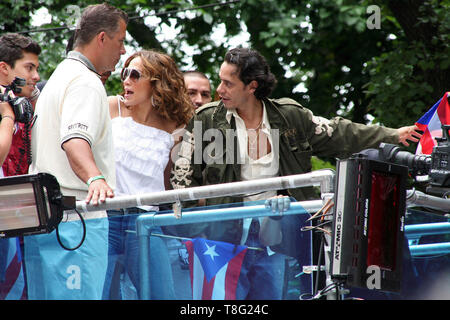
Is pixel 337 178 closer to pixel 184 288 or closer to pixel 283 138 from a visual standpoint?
pixel 184 288

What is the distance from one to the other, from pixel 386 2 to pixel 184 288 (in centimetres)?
625

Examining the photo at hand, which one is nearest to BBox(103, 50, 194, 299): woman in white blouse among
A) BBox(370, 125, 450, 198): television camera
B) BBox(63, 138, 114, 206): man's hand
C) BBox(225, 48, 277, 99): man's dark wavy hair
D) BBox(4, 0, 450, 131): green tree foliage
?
BBox(225, 48, 277, 99): man's dark wavy hair

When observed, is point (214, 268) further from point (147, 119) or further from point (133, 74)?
point (133, 74)

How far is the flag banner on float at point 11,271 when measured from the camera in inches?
140

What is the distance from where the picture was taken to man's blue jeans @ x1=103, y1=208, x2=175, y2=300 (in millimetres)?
3324

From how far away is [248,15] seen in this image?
9203 mm

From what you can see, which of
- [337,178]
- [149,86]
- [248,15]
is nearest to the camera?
[337,178]

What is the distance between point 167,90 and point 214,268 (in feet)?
6.30

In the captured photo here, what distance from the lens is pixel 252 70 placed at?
4934mm

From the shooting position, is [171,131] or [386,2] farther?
[386,2]

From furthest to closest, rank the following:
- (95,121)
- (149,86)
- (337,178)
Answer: (149,86), (95,121), (337,178)

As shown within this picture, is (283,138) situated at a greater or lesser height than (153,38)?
lesser

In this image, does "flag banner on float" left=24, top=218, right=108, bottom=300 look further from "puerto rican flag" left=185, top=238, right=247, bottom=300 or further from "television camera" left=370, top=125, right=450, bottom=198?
"television camera" left=370, top=125, right=450, bottom=198
